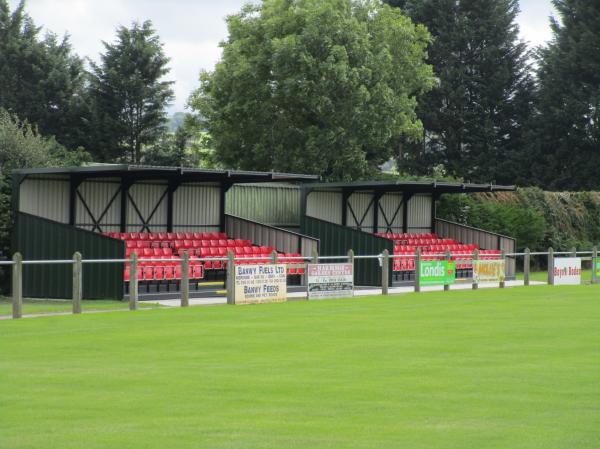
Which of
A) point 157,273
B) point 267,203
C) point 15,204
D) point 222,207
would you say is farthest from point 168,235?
point 267,203

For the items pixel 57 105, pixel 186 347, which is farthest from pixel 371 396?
pixel 57 105

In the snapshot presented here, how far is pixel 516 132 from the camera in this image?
251 feet

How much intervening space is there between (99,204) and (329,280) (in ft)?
26.2

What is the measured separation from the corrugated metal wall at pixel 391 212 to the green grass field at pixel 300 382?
2036 cm

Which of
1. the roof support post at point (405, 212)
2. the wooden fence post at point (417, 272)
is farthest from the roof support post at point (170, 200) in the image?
the roof support post at point (405, 212)

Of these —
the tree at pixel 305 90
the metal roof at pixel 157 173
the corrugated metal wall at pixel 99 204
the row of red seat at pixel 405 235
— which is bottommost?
the row of red seat at pixel 405 235

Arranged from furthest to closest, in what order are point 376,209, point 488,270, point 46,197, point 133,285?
point 376,209 < point 488,270 < point 46,197 < point 133,285

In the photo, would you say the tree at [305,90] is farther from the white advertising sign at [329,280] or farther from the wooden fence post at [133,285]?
the wooden fence post at [133,285]

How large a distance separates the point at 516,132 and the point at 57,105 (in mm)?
32229

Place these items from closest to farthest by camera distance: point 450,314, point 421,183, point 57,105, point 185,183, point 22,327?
point 22,327, point 450,314, point 185,183, point 421,183, point 57,105

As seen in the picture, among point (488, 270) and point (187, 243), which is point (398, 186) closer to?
point (488, 270)

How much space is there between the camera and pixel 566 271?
37.8m

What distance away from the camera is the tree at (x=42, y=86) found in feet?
225

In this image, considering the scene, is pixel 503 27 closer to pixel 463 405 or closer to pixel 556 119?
pixel 556 119
